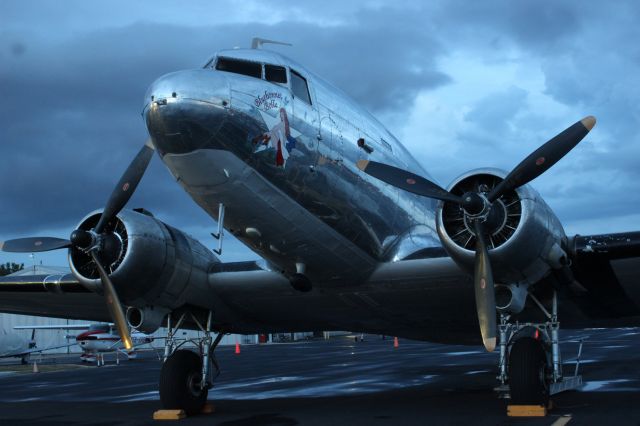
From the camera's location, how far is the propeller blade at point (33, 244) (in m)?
12.1

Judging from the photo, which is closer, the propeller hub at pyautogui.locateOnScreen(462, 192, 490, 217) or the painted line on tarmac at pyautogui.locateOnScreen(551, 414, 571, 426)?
the painted line on tarmac at pyautogui.locateOnScreen(551, 414, 571, 426)

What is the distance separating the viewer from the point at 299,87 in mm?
10180

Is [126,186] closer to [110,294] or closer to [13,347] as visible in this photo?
[110,294]

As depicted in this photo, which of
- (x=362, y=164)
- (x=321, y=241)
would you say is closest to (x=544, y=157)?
(x=362, y=164)

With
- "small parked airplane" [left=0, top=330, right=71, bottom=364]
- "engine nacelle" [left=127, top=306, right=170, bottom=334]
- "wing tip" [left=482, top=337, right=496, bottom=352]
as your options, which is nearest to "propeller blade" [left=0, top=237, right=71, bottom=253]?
"engine nacelle" [left=127, top=306, right=170, bottom=334]

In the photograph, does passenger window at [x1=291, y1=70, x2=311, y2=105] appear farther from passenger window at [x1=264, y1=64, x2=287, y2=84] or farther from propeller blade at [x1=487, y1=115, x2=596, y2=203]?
propeller blade at [x1=487, y1=115, x2=596, y2=203]

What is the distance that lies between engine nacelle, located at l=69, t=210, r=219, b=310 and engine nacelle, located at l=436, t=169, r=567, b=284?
15.6ft

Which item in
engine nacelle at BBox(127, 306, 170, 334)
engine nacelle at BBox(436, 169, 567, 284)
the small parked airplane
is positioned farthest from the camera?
the small parked airplane

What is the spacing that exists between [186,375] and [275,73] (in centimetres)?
537

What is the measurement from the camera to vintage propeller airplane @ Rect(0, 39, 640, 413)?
9.26 m

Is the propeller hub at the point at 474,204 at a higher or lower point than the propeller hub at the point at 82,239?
lower

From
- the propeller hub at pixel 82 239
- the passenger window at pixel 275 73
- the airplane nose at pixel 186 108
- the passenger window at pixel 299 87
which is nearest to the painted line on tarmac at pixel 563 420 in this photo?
the passenger window at pixel 299 87

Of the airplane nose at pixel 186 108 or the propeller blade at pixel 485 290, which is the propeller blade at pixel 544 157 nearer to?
the propeller blade at pixel 485 290

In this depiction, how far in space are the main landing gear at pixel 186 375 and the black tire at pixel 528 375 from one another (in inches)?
206
